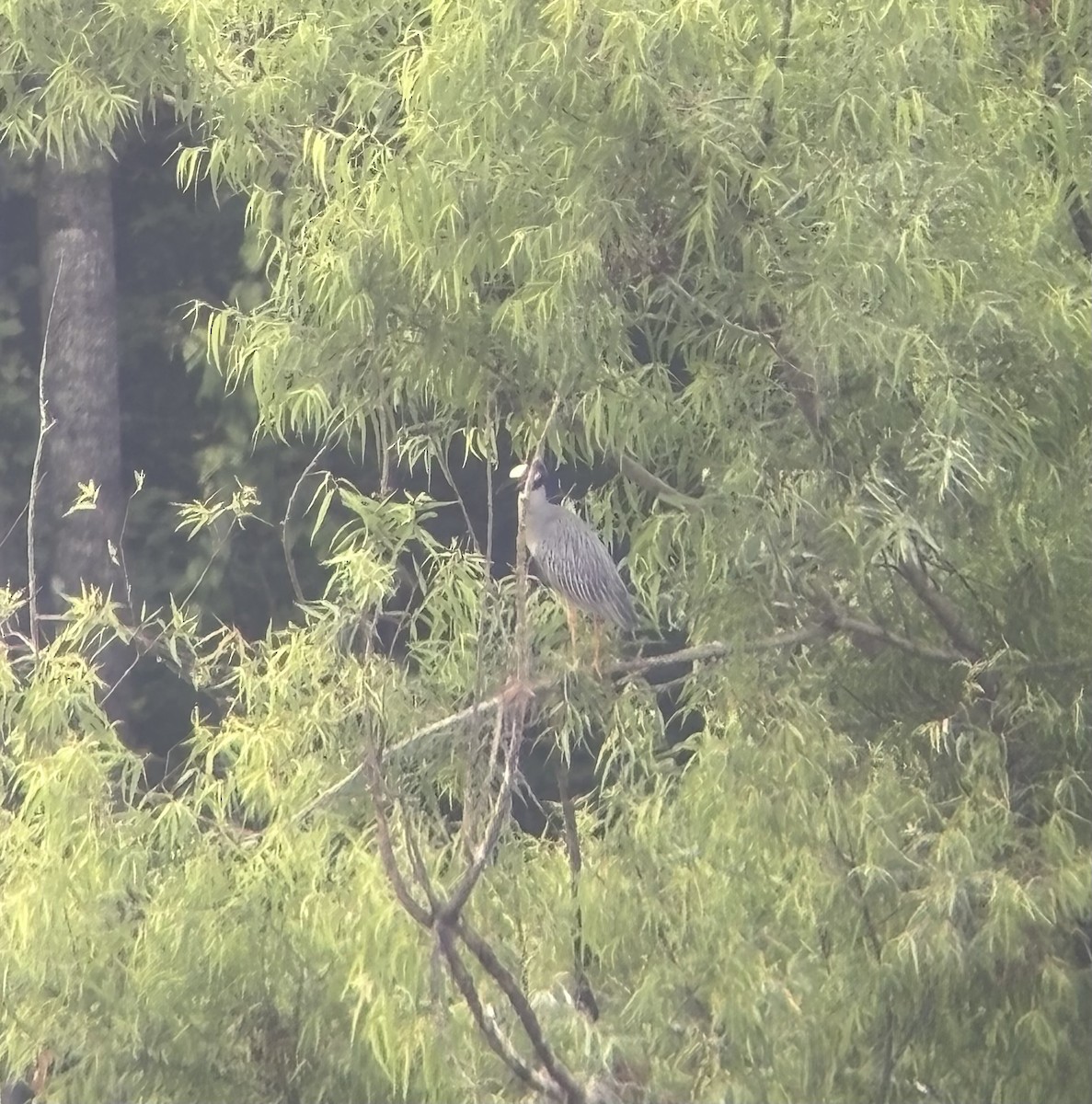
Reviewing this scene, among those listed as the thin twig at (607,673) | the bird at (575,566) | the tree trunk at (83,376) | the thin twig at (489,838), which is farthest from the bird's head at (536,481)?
the tree trunk at (83,376)

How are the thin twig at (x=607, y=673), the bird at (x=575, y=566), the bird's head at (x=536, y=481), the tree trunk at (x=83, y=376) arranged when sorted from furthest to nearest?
the tree trunk at (x=83, y=376) < the bird at (x=575, y=566) < the thin twig at (x=607, y=673) < the bird's head at (x=536, y=481)

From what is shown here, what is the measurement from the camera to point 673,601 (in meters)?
3.35

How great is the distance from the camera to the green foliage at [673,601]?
9.07 ft

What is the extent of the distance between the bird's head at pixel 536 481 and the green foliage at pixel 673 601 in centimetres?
7

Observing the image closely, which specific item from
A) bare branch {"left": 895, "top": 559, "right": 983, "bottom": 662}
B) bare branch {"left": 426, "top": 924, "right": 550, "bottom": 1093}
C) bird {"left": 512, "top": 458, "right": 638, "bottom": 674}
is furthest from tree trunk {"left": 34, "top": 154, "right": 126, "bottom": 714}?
bare branch {"left": 895, "top": 559, "right": 983, "bottom": 662}

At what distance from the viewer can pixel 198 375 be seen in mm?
6988

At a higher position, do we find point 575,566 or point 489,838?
point 489,838

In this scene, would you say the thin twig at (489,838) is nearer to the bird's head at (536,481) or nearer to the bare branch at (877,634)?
the bird's head at (536,481)

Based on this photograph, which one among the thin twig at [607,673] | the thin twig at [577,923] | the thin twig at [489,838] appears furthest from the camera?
the thin twig at [577,923]

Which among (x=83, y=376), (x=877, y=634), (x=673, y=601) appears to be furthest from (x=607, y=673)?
(x=83, y=376)

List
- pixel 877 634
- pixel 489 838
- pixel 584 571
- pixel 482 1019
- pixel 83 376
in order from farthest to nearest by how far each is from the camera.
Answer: pixel 83 376
pixel 584 571
pixel 877 634
pixel 482 1019
pixel 489 838

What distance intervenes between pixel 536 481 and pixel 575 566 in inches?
8.9

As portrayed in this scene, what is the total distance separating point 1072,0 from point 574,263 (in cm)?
116

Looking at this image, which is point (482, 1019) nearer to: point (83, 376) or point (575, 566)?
point (575, 566)
